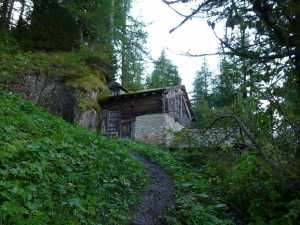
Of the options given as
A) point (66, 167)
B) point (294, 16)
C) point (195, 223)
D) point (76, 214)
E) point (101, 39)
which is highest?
point (101, 39)

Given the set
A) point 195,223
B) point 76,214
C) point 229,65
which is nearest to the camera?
point 76,214

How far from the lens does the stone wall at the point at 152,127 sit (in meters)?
23.9

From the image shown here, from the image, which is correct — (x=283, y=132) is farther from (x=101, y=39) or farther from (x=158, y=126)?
(x=101, y=39)

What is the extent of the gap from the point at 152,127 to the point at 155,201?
55.1ft

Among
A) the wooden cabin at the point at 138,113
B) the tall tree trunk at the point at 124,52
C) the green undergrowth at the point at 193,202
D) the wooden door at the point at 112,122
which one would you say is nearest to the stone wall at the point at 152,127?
the wooden cabin at the point at 138,113

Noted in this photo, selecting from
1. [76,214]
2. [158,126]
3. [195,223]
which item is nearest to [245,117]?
[195,223]

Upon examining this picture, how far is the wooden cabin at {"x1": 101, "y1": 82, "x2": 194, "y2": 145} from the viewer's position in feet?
81.1

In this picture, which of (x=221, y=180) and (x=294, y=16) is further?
(x=221, y=180)

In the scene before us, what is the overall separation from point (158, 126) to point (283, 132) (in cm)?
1848

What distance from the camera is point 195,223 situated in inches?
264

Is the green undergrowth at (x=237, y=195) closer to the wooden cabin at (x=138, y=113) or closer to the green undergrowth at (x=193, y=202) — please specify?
the green undergrowth at (x=193, y=202)

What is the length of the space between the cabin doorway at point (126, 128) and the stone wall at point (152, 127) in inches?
19.1

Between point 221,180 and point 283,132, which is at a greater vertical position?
point 283,132

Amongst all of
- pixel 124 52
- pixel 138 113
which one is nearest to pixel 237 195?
pixel 138 113
